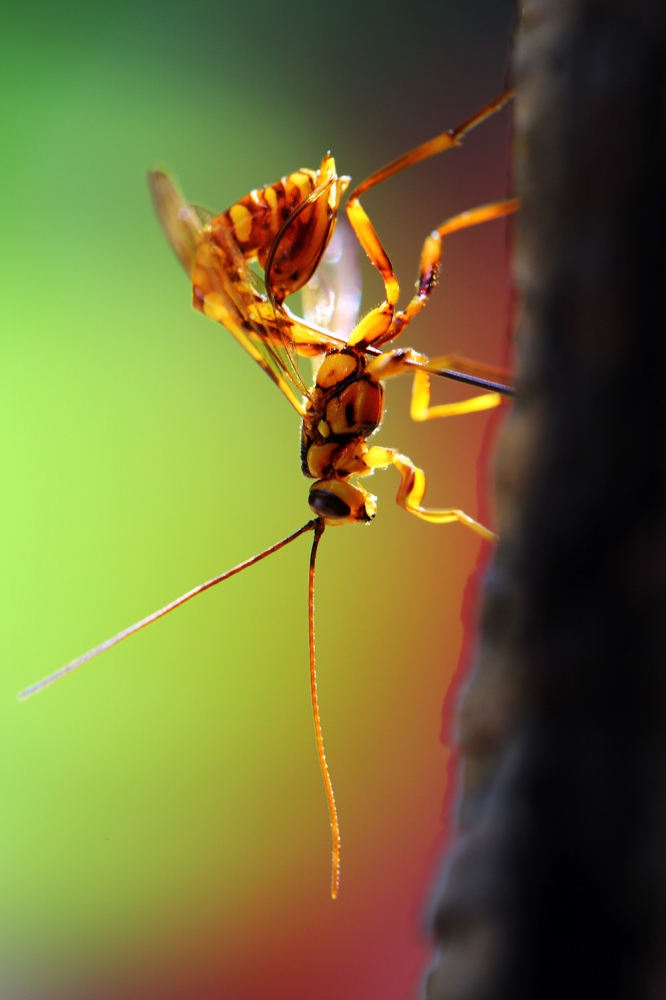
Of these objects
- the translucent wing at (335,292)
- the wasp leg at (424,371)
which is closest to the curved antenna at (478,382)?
the wasp leg at (424,371)

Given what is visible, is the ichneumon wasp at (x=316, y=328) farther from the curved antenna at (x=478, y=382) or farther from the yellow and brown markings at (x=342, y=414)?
the curved antenna at (x=478, y=382)

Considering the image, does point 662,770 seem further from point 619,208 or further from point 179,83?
point 179,83

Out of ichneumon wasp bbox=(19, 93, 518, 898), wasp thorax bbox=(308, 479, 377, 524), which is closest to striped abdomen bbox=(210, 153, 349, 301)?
ichneumon wasp bbox=(19, 93, 518, 898)

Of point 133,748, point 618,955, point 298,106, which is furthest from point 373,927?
point 298,106

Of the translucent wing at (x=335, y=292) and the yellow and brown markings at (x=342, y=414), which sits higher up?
the translucent wing at (x=335, y=292)

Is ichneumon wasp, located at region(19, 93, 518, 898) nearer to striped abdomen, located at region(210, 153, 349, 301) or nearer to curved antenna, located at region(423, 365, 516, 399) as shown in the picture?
striped abdomen, located at region(210, 153, 349, 301)
